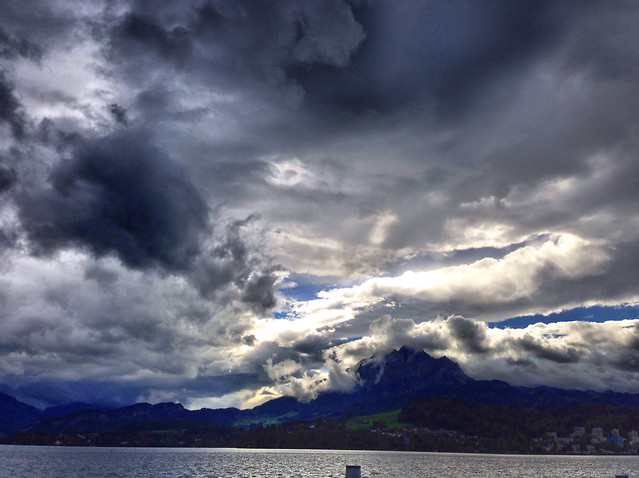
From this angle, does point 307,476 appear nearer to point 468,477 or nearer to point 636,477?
point 468,477

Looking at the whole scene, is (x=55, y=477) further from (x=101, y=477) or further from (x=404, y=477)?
(x=404, y=477)

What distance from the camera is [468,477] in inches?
7333

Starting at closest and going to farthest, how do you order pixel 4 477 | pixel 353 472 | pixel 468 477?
pixel 353 472, pixel 4 477, pixel 468 477

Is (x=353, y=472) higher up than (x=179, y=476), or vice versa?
(x=353, y=472)

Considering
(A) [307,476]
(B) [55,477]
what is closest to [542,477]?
(A) [307,476]

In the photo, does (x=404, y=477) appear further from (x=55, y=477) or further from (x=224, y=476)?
(x=55, y=477)

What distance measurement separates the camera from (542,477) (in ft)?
631

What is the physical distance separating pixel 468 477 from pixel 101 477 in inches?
5435

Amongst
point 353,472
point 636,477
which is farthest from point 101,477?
point 636,477

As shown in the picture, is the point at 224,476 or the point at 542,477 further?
the point at 542,477

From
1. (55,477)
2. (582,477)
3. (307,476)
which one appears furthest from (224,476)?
(582,477)

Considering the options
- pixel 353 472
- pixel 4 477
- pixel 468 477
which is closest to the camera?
pixel 353 472

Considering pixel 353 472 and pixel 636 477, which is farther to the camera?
pixel 636 477

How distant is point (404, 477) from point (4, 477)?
142875 mm
